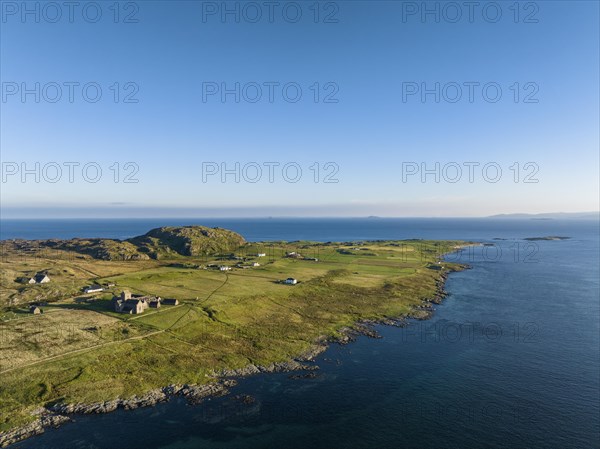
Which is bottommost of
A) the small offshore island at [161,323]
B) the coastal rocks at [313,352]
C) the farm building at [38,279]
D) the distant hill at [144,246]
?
the coastal rocks at [313,352]

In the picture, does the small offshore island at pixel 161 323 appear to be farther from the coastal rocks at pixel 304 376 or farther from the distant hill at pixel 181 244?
the distant hill at pixel 181 244

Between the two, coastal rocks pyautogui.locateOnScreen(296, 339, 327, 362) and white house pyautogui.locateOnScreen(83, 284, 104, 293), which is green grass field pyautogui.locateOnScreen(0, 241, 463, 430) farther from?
white house pyautogui.locateOnScreen(83, 284, 104, 293)

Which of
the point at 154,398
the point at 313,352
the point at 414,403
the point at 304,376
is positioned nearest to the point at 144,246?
the point at 313,352

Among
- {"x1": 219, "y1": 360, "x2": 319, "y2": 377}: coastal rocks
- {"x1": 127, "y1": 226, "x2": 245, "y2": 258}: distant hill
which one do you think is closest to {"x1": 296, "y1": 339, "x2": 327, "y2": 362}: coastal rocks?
{"x1": 219, "y1": 360, "x2": 319, "y2": 377}: coastal rocks

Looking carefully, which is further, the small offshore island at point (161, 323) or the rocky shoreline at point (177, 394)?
→ the small offshore island at point (161, 323)

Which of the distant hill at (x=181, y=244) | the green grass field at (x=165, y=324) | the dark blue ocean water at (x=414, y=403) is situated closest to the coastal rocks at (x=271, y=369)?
the green grass field at (x=165, y=324)

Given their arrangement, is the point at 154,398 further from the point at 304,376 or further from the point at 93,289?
the point at 93,289

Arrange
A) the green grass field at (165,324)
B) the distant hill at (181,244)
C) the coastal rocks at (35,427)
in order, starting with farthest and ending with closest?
1. the distant hill at (181,244)
2. the green grass field at (165,324)
3. the coastal rocks at (35,427)

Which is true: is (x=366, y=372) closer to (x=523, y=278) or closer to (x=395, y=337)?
(x=395, y=337)

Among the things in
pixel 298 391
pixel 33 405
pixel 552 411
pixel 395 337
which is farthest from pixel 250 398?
pixel 552 411
